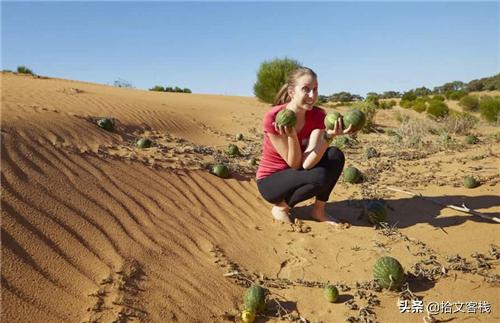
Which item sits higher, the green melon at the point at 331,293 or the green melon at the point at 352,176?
the green melon at the point at 352,176

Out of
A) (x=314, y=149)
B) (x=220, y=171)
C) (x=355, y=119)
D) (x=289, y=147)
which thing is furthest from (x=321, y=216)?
(x=220, y=171)

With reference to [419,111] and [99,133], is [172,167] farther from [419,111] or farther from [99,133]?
[419,111]

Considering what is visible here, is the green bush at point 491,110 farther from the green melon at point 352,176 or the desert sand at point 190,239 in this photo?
the green melon at point 352,176

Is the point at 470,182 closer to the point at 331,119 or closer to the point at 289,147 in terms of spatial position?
the point at 331,119

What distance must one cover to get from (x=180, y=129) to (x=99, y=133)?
371 centimetres

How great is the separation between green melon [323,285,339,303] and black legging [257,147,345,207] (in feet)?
4.07

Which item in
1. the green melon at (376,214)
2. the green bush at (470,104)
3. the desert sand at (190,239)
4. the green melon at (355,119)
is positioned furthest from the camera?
the green bush at (470,104)

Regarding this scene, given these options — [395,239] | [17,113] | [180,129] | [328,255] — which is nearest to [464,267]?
[395,239]

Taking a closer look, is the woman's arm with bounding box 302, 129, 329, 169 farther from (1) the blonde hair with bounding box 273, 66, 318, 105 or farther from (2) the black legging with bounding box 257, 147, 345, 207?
(1) the blonde hair with bounding box 273, 66, 318, 105

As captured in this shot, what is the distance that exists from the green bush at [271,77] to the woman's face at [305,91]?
18363mm

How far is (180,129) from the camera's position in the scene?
955 centimetres

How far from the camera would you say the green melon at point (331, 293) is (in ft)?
9.91

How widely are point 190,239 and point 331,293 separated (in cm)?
148

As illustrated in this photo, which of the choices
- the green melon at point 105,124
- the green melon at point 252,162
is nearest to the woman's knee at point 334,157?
the green melon at point 252,162
